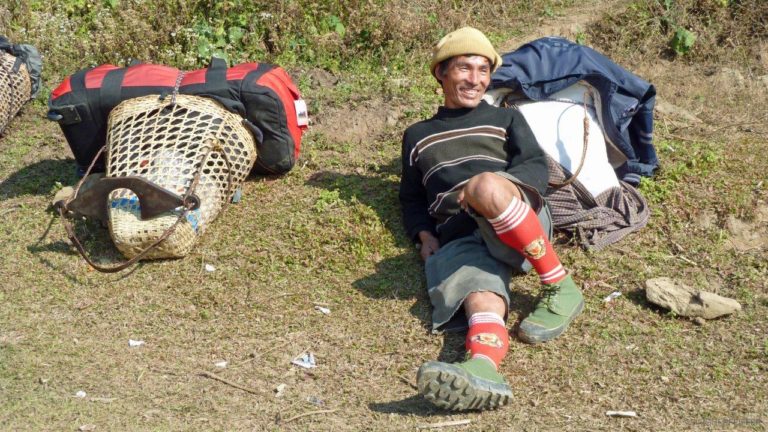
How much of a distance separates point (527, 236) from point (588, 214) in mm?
837

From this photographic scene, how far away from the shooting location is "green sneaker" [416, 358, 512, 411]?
304 centimetres

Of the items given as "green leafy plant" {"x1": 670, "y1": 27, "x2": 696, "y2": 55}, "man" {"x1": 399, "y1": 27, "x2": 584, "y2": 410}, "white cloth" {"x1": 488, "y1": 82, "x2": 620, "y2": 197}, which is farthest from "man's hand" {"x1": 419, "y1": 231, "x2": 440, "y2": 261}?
"green leafy plant" {"x1": 670, "y1": 27, "x2": 696, "y2": 55}

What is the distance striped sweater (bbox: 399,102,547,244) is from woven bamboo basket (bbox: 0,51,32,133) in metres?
2.91

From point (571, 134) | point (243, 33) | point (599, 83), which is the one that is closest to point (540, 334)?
point (571, 134)

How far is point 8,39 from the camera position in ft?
20.9

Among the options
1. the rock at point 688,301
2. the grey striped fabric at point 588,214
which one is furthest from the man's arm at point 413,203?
the rock at point 688,301

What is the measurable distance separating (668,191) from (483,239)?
4.44ft

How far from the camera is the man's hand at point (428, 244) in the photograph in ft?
13.7

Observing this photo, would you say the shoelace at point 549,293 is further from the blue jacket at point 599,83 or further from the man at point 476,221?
the blue jacket at point 599,83

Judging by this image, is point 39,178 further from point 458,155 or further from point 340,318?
point 458,155

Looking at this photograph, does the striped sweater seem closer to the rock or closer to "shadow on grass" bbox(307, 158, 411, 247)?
"shadow on grass" bbox(307, 158, 411, 247)

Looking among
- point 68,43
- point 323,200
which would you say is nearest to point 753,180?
point 323,200

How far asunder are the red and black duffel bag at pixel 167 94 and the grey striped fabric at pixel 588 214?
1.48 meters

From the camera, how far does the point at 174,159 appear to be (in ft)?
14.4
